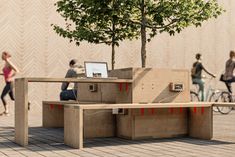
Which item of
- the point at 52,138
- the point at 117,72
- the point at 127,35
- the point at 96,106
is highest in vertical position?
the point at 127,35

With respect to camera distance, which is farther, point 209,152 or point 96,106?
point 96,106

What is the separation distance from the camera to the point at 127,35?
11828mm

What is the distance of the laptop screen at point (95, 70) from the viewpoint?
838 cm

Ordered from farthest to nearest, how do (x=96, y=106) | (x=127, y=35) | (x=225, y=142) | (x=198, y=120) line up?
(x=127, y=35) → (x=198, y=120) → (x=225, y=142) → (x=96, y=106)

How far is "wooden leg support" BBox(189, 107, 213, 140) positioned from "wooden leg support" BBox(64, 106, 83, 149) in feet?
8.06

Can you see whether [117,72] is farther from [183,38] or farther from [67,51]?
[183,38]

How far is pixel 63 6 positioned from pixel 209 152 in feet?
17.3

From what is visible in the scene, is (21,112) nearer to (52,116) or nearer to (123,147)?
(123,147)

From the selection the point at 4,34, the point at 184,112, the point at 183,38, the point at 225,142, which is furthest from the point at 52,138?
the point at 183,38

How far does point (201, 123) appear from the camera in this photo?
9023 mm

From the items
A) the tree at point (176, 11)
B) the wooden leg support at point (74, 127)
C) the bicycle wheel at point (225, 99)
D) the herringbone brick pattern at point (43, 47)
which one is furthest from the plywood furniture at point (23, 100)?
the herringbone brick pattern at point (43, 47)

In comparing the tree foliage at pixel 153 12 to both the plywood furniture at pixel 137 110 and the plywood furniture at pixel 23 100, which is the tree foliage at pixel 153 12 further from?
the plywood furniture at pixel 23 100

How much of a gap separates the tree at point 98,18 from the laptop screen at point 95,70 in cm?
159

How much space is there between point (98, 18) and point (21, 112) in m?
3.06
